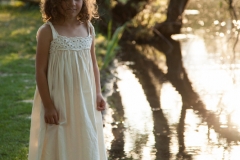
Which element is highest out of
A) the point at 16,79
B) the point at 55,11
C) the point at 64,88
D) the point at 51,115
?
the point at 55,11

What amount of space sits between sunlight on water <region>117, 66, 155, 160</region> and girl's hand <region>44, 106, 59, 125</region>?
1.53m

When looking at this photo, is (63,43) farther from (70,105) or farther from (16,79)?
(16,79)

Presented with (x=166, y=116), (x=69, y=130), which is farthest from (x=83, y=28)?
(x=166, y=116)

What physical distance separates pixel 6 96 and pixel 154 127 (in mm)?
1825

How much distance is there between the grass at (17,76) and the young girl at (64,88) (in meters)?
1.23

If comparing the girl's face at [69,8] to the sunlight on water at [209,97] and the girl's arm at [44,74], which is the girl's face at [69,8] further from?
the sunlight on water at [209,97]

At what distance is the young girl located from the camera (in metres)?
3.19

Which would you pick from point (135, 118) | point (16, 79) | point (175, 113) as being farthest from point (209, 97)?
point (16, 79)

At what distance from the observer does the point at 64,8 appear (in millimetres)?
3242

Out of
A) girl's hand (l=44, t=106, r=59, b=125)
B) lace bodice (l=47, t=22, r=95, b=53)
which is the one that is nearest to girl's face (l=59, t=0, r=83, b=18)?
lace bodice (l=47, t=22, r=95, b=53)

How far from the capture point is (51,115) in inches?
125

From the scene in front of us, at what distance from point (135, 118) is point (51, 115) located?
271 centimetres

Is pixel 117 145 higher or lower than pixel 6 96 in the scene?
lower

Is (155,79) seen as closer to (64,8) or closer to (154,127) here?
(154,127)
